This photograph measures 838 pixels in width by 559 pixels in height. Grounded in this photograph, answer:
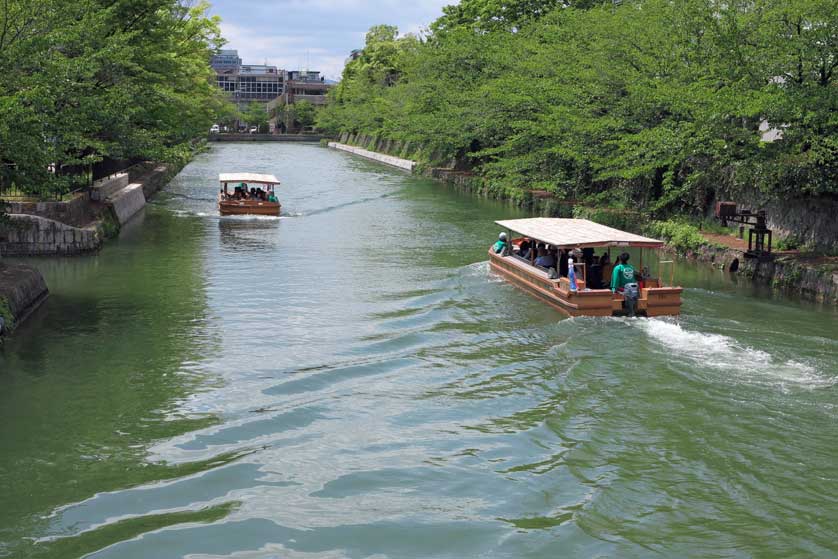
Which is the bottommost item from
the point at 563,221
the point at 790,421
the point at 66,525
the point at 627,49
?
the point at 66,525

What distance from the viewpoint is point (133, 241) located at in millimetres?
34000

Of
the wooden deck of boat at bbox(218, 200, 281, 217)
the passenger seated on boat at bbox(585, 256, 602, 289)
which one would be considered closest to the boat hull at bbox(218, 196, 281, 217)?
the wooden deck of boat at bbox(218, 200, 281, 217)

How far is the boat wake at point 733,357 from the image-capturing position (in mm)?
16078

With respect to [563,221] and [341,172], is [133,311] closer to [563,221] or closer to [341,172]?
[563,221]

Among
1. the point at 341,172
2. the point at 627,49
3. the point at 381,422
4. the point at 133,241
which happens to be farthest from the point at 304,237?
the point at 341,172

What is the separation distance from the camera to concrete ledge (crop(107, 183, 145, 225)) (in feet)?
123

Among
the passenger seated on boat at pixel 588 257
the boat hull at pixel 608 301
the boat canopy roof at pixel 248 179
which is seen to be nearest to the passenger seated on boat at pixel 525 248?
the passenger seated on boat at pixel 588 257

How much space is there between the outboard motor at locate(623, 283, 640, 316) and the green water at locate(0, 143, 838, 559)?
0.50 metres

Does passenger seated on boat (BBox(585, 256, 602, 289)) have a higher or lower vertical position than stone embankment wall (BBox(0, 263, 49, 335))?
higher

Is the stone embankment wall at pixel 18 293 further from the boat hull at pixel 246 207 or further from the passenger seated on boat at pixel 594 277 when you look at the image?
the boat hull at pixel 246 207

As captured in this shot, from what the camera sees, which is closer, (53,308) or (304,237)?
(53,308)

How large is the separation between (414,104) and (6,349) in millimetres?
57219

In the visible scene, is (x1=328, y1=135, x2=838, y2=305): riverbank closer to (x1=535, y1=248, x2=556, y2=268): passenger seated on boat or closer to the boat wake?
the boat wake

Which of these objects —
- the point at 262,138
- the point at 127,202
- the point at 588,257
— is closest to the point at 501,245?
the point at 588,257
